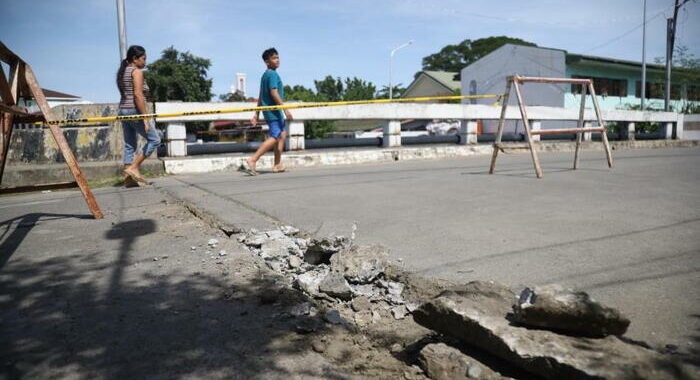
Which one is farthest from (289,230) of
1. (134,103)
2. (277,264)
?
(134,103)

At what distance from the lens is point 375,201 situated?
4.43 meters

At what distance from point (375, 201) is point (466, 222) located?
1.20 meters

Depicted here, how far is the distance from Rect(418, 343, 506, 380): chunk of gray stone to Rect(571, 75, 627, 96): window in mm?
33607

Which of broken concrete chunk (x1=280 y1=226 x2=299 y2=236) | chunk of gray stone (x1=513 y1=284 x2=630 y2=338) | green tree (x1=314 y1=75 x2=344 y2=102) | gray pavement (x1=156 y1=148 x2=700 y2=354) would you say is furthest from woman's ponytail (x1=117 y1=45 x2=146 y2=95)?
green tree (x1=314 y1=75 x2=344 y2=102)

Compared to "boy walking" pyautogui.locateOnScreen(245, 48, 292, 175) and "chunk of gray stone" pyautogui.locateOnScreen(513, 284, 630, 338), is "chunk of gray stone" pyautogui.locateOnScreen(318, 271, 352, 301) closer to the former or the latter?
"chunk of gray stone" pyautogui.locateOnScreen(513, 284, 630, 338)

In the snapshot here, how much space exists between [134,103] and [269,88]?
2.08 metres

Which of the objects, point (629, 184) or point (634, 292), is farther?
point (629, 184)

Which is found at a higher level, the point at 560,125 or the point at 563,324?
the point at 560,125

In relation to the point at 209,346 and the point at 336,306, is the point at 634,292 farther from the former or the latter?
the point at 209,346

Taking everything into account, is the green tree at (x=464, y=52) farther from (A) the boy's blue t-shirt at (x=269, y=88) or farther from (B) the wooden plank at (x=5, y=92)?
(B) the wooden plank at (x=5, y=92)

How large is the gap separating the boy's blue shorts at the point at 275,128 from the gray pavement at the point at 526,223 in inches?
42.1

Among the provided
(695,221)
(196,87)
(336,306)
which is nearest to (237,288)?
(336,306)

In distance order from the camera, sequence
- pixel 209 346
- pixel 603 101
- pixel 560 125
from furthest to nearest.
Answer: pixel 603 101 < pixel 560 125 < pixel 209 346

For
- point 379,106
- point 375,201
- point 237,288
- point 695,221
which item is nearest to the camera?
point 237,288
